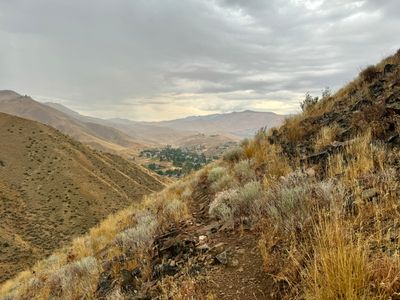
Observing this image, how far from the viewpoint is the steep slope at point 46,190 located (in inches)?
1535

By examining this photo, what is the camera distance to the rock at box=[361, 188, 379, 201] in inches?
165

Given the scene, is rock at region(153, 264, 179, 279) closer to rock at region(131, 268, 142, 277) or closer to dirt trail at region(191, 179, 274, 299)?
rock at region(131, 268, 142, 277)

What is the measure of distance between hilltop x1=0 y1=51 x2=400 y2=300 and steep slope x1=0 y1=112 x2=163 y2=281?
28957 millimetres

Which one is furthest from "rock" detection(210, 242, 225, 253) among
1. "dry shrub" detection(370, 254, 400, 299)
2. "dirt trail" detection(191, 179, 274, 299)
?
"dry shrub" detection(370, 254, 400, 299)

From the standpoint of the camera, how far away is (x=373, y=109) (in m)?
7.89

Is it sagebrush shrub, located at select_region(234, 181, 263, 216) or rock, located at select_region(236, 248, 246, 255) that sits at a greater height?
sagebrush shrub, located at select_region(234, 181, 263, 216)

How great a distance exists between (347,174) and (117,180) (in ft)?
227

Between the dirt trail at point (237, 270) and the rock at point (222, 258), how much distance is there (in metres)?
0.03

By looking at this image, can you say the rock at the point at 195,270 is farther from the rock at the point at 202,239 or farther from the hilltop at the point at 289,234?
the rock at the point at 202,239

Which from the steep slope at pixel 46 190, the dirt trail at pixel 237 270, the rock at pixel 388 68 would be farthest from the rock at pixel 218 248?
the steep slope at pixel 46 190

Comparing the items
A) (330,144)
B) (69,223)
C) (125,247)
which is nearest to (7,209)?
(69,223)

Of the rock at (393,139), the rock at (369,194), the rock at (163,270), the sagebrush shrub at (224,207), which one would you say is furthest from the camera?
the rock at (393,139)

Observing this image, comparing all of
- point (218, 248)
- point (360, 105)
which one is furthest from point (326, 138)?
point (218, 248)

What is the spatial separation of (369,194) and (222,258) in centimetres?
205
